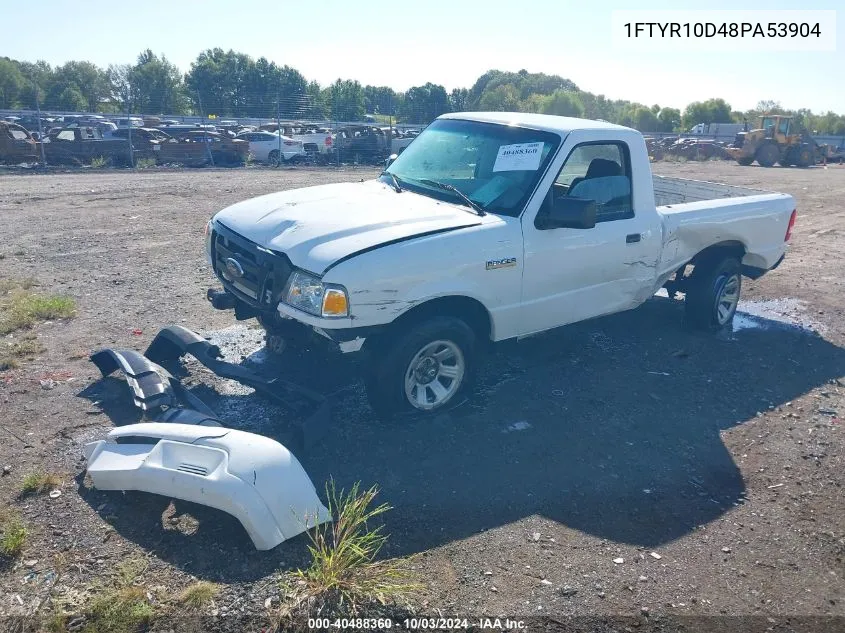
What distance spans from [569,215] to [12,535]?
3.76 meters

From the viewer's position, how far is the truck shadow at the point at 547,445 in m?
3.51

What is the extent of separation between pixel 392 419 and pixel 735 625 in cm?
231

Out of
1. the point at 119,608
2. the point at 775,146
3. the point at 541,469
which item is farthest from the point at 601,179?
the point at 775,146

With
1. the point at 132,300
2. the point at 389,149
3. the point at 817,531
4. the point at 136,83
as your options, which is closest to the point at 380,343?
the point at 817,531

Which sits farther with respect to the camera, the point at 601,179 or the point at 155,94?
the point at 155,94

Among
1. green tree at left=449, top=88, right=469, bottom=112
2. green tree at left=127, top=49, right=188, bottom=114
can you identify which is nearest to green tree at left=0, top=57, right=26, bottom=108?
green tree at left=127, top=49, right=188, bottom=114

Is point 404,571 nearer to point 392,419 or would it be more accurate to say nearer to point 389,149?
point 392,419

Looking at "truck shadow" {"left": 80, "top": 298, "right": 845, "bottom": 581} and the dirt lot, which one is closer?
the dirt lot

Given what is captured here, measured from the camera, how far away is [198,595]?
292cm

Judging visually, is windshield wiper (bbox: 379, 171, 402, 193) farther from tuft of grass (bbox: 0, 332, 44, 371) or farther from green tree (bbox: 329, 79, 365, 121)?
green tree (bbox: 329, 79, 365, 121)

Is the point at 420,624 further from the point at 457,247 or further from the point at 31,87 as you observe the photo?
the point at 31,87

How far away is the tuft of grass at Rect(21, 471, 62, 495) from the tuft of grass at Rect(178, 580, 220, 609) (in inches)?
49.0

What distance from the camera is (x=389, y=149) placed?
2745 centimetres

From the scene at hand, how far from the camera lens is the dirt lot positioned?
3166 mm
